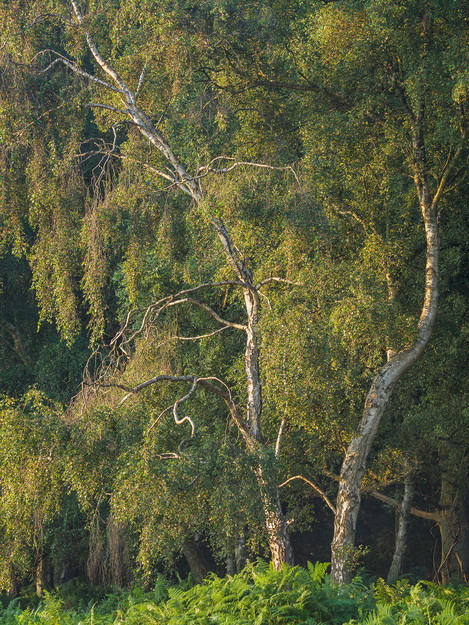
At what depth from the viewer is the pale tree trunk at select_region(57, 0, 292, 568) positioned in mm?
11086

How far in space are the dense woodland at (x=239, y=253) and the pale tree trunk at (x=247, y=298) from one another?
53 millimetres

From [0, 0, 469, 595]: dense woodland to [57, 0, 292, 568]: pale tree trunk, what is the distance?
53 millimetres

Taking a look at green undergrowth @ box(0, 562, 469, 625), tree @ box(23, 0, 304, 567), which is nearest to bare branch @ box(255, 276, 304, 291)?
tree @ box(23, 0, 304, 567)

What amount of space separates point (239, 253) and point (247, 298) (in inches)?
31.1

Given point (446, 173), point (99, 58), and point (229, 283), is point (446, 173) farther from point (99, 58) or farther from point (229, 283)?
point (99, 58)

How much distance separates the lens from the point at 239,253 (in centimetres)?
1262

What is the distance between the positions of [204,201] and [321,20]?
3753 millimetres

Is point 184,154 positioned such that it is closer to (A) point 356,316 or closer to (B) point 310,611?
(A) point 356,316

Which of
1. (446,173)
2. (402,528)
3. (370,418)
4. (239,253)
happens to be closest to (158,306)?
(239,253)

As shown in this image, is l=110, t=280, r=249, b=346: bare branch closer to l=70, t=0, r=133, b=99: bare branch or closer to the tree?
the tree

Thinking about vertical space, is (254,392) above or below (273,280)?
below

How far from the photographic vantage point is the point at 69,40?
14.2 m

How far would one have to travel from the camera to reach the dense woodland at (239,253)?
34.3 feet

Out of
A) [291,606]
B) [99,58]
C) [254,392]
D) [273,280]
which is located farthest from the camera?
[99,58]
